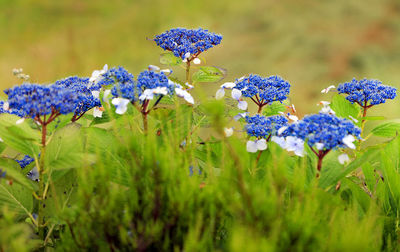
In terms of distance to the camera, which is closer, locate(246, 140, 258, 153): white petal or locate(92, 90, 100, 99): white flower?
locate(246, 140, 258, 153): white petal

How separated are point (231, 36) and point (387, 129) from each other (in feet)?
22.6

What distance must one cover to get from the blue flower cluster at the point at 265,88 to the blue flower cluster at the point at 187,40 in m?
0.20

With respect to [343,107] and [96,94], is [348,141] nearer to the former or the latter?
[343,107]

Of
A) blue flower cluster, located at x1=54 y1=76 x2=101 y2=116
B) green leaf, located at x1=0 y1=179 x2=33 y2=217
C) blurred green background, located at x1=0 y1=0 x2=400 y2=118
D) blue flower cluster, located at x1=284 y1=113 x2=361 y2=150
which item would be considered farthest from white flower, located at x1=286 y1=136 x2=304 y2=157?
blurred green background, located at x1=0 y1=0 x2=400 y2=118

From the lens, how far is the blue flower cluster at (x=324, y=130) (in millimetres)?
1098

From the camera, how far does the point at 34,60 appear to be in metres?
7.08

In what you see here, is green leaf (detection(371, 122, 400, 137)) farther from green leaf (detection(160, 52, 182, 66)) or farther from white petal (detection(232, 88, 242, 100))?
green leaf (detection(160, 52, 182, 66))

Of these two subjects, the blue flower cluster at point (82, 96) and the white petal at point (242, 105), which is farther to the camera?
the white petal at point (242, 105)

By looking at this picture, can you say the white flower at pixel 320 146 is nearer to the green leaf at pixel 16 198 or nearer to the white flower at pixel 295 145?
the white flower at pixel 295 145

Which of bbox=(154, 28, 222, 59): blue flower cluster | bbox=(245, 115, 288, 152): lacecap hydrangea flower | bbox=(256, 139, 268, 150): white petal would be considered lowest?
bbox=(256, 139, 268, 150): white petal

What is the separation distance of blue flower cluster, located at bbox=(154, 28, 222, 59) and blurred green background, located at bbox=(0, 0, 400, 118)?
193 inches

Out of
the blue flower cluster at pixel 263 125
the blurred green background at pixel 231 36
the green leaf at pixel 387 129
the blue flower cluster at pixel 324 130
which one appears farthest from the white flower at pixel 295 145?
the blurred green background at pixel 231 36

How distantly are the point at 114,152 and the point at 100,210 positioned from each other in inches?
12.1

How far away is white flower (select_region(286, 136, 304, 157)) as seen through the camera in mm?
1190
